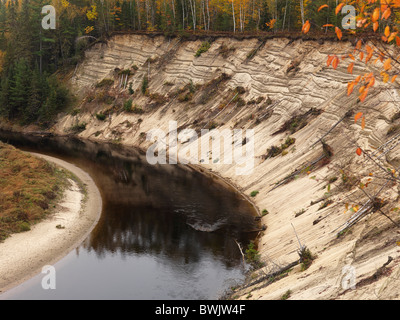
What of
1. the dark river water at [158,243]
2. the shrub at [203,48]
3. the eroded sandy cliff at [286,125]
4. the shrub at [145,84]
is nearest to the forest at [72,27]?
the eroded sandy cliff at [286,125]

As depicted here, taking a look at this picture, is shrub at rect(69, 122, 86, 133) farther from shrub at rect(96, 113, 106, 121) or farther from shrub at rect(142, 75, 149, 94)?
shrub at rect(142, 75, 149, 94)

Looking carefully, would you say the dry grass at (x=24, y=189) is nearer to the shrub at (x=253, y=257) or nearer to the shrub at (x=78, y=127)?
the shrub at (x=253, y=257)

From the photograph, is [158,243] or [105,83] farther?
[105,83]

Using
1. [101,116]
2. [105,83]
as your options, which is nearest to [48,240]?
[101,116]

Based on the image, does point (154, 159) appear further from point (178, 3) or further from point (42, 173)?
point (178, 3)

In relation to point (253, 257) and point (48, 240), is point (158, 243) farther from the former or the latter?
point (48, 240)

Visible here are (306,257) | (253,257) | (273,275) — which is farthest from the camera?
(253,257)

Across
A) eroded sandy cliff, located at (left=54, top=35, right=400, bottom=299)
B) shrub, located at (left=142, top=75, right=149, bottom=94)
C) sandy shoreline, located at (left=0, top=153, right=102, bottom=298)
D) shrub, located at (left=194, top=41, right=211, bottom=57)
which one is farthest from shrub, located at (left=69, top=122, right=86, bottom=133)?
sandy shoreline, located at (left=0, top=153, right=102, bottom=298)
